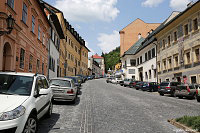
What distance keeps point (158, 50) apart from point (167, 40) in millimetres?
4290

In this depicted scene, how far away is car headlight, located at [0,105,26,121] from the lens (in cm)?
399

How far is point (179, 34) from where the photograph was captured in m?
26.4

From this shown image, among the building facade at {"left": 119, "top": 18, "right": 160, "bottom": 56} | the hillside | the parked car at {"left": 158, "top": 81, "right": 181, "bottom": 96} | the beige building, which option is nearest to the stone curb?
the parked car at {"left": 158, "top": 81, "right": 181, "bottom": 96}

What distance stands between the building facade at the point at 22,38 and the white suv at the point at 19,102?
19.4ft

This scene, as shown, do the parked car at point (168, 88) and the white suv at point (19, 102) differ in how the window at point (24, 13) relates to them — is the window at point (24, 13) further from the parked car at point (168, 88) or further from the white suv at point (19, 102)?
the parked car at point (168, 88)

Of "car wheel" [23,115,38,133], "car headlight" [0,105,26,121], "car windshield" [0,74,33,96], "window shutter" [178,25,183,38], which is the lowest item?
"car wheel" [23,115,38,133]

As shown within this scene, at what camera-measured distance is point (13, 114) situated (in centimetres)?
412

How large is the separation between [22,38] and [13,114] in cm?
1108

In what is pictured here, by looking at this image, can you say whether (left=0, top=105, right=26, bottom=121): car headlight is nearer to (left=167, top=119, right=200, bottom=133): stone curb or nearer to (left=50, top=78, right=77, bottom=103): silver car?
(left=167, top=119, right=200, bottom=133): stone curb

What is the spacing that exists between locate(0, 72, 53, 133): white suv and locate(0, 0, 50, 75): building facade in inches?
233

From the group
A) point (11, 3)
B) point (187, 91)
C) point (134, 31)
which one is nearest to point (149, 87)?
point (187, 91)

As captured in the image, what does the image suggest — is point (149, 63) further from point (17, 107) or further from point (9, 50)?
point (17, 107)

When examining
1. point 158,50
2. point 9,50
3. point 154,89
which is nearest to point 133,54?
point 158,50

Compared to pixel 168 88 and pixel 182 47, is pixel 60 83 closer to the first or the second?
pixel 168 88
